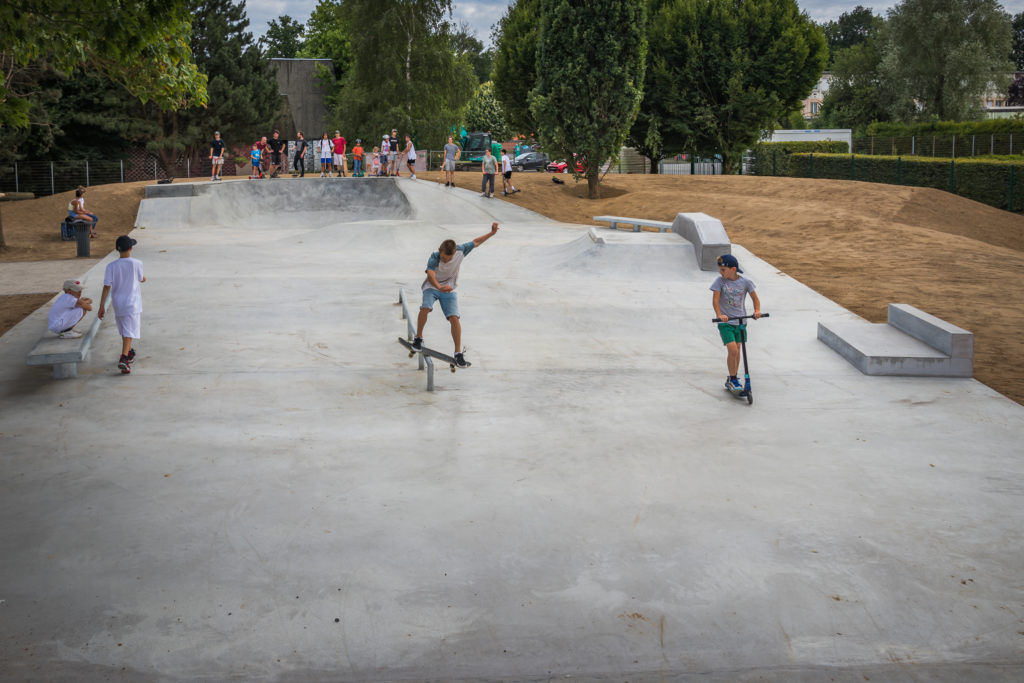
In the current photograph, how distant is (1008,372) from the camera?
999 centimetres

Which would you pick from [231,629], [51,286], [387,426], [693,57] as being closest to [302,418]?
[387,426]

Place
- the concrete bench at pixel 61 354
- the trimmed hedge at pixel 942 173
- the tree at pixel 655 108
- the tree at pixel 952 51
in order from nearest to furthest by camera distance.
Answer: the concrete bench at pixel 61 354, the trimmed hedge at pixel 942 173, the tree at pixel 655 108, the tree at pixel 952 51

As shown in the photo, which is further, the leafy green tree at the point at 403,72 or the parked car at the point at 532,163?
the parked car at the point at 532,163

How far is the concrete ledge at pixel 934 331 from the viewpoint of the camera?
→ 9680 millimetres

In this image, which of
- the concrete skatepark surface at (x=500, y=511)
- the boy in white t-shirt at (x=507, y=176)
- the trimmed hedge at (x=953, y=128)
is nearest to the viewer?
the concrete skatepark surface at (x=500, y=511)

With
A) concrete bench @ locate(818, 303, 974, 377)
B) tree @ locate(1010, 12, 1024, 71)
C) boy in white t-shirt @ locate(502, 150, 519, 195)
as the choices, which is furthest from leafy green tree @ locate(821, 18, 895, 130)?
concrete bench @ locate(818, 303, 974, 377)

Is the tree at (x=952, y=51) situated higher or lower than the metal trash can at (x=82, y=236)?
higher

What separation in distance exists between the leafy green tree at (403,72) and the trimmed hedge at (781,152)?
14927 mm

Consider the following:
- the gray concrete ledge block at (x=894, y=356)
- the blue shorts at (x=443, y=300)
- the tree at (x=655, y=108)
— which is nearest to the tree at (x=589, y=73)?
the tree at (x=655, y=108)

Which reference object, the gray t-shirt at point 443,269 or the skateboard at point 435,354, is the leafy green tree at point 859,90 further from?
the skateboard at point 435,354

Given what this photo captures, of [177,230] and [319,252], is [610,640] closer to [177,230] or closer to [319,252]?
[319,252]

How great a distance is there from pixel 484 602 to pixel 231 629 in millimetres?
1366

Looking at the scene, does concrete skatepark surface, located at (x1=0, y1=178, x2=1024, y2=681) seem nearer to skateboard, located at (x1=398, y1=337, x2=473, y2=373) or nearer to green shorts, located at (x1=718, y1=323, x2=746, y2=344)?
skateboard, located at (x1=398, y1=337, x2=473, y2=373)

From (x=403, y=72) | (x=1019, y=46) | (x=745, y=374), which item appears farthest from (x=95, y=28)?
(x=1019, y=46)
